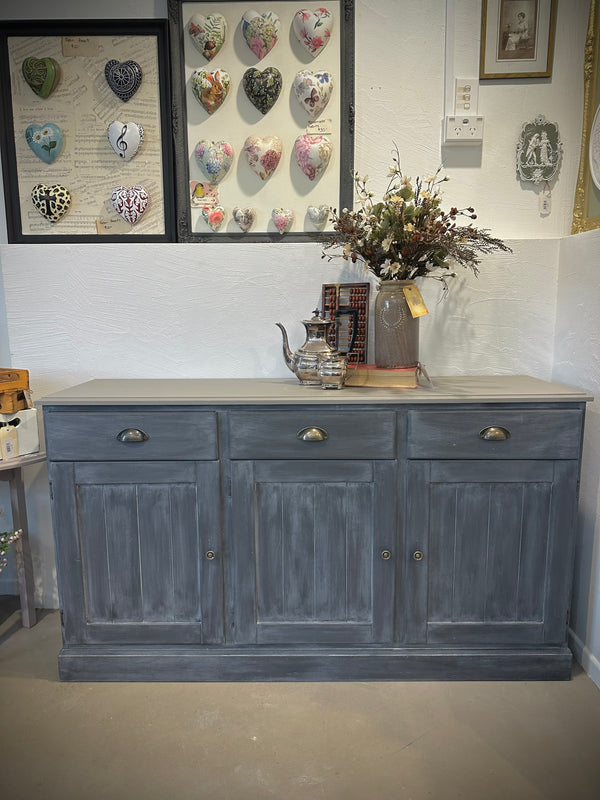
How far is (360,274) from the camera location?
6.96 ft

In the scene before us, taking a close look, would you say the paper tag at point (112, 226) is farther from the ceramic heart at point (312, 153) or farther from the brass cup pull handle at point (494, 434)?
the brass cup pull handle at point (494, 434)

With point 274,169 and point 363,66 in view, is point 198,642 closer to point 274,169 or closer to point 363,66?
point 274,169

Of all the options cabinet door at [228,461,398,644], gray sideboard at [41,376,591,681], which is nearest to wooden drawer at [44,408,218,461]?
gray sideboard at [41,376,591,681]

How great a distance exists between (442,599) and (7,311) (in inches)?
75.5

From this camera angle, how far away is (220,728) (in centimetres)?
164

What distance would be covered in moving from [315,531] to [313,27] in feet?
5.87

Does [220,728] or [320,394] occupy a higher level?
[320,394]

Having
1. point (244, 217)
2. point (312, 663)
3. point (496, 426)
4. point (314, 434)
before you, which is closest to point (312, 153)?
point (244, 217)

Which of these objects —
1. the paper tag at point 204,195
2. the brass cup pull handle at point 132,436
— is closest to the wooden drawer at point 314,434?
the brass cup pull handle at point 132,436

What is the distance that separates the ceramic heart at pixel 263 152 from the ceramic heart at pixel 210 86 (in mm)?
182

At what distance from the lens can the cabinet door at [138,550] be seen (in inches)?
69.4

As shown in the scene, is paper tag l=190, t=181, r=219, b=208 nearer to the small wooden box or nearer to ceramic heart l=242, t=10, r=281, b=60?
ceramic heart l=242, t=10, r=281, b=60

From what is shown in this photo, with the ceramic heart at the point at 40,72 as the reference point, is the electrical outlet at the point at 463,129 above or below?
below

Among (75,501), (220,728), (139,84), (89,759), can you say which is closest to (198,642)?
(220,728)
